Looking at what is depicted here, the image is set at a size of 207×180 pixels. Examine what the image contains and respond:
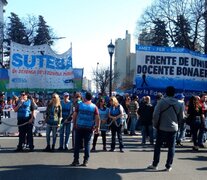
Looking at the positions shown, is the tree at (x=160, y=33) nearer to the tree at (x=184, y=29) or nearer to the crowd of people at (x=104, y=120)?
the tree at (x=184, y=29)

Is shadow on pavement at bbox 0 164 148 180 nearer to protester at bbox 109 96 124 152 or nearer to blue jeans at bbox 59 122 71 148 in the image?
blue jeans at bbox 59 122 71 148

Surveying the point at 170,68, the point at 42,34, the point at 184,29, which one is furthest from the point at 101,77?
the point at 170,68

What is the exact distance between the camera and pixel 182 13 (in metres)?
56.9

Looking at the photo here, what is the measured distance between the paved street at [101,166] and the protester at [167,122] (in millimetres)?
390

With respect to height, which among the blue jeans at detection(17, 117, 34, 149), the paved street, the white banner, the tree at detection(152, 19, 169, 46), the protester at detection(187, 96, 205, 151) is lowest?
the paved street

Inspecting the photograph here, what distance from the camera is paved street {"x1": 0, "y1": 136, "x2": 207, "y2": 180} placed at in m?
9.95

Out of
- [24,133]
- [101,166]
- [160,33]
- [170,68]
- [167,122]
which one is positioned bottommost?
[101,166]

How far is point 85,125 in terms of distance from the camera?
11352mm

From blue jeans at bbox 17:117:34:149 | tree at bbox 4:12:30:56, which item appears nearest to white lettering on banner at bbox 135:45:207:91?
blue jeans at bbox 17:117:34:149

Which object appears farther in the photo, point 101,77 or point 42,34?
point 101,77

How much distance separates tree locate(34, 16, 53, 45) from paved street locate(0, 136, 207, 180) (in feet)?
186

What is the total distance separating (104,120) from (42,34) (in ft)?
190

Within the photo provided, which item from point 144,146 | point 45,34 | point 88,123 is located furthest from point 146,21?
point 88,123

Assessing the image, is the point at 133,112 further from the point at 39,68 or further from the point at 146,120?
the point at 39,68
